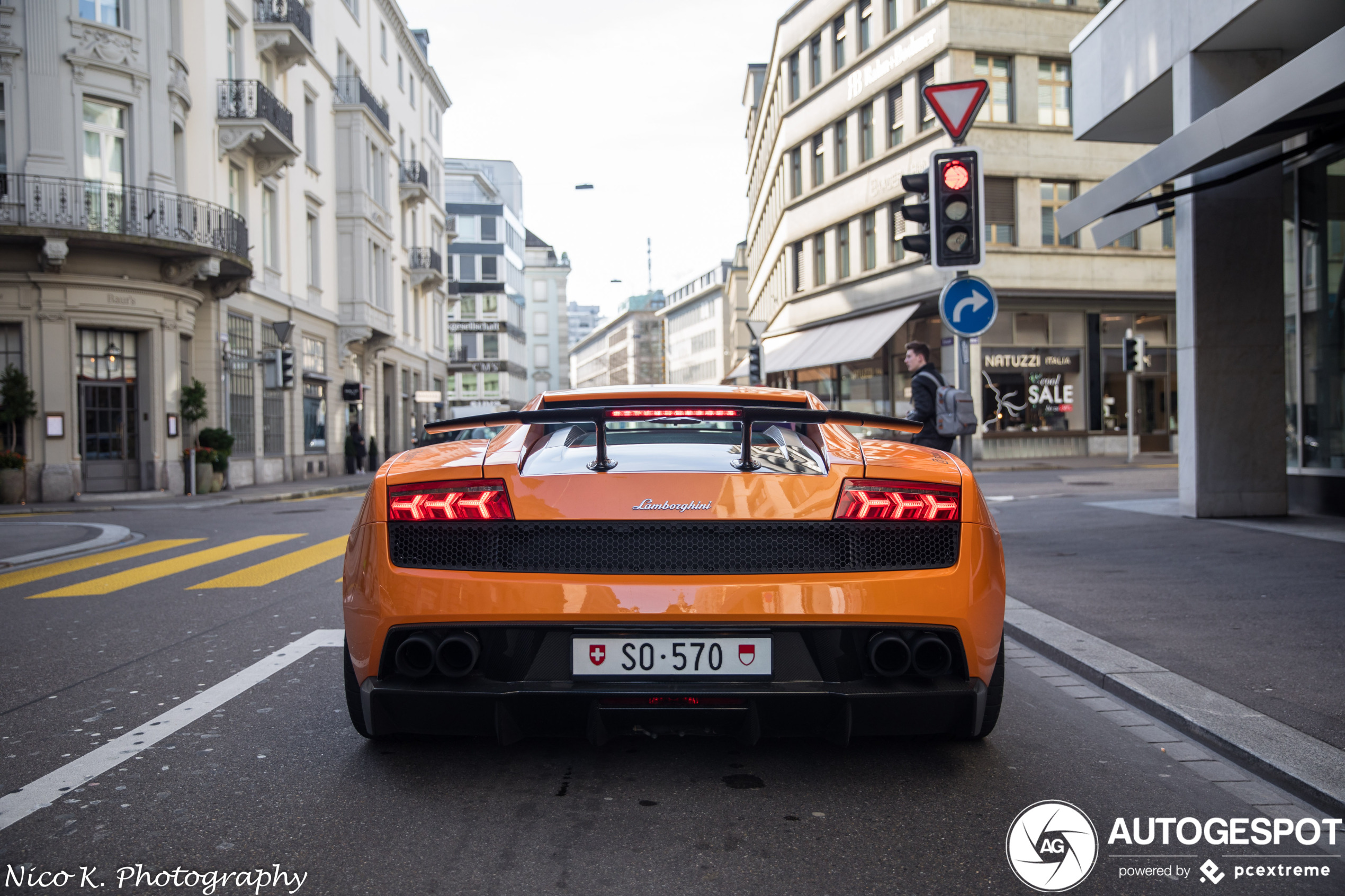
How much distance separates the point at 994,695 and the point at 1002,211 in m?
27.7

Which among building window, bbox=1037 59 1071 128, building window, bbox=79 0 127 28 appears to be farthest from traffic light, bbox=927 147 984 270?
building window, bbox=1037 59 1071 128

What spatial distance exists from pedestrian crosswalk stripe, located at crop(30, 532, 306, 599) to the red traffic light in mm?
7184

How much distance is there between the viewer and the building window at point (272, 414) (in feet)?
89.3

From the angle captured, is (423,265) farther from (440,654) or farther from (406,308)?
(440,654)

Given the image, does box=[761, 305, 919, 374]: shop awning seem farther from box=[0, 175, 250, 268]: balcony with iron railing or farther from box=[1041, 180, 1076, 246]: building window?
box=[0, 175, 250, 268]: balcony with iron railing

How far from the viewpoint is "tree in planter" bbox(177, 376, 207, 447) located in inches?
866

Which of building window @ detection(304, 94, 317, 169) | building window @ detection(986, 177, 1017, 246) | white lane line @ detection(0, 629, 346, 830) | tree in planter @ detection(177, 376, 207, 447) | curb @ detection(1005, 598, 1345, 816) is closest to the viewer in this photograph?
white lane line @ detection(0, 629, 346, 830)

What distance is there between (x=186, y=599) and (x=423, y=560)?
5.05m

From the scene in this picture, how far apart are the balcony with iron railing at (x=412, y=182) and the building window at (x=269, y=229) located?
13.9m

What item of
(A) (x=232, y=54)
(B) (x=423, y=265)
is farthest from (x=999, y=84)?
(B) (x=423, y=265)

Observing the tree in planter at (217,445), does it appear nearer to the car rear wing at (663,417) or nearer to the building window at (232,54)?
the building window at (232,54)

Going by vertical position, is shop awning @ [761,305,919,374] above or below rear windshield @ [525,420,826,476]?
above

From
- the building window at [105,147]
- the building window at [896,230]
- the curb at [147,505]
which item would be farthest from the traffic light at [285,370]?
the building window at [896,230]

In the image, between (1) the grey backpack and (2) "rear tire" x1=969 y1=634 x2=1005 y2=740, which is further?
(1) the grey backpack
